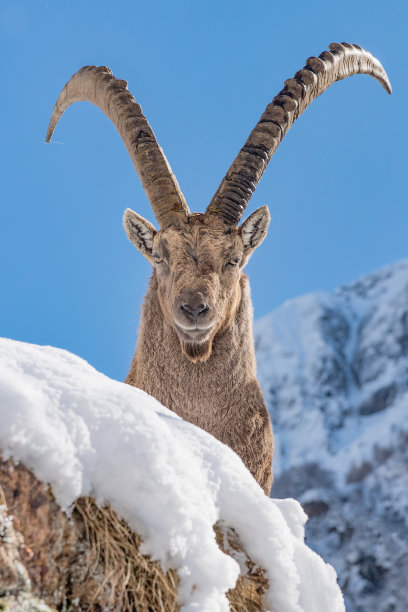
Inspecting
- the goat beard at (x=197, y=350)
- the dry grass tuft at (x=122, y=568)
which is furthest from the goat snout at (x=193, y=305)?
the dry grass tuft at (x=122, y=568)

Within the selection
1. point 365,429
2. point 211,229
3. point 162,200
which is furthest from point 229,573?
point 365,429

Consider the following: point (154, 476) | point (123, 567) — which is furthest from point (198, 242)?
point (123, 567)

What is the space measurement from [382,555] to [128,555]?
226 feet

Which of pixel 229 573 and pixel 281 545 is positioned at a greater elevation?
pixel 281 545

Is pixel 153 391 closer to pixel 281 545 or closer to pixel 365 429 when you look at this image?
pixel 281 545

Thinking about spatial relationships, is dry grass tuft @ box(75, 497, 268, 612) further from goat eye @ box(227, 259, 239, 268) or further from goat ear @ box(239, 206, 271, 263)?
goat ear @ box(239, 206, 271, 263)

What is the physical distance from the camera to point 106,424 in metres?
3.35

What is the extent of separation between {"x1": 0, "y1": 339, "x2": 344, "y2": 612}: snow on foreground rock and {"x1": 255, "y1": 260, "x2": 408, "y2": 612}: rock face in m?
58.9

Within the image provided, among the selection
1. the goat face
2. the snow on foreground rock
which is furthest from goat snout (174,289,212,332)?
the snow on foreground rock

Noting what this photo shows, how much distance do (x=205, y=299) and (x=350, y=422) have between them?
89693 millimetres

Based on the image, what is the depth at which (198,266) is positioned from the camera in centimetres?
730

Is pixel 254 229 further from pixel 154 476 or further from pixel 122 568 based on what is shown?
pixel 122 568

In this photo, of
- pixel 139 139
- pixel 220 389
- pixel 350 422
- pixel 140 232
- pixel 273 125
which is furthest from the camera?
pixel 350 422

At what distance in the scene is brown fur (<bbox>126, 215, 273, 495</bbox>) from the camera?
7.29m
